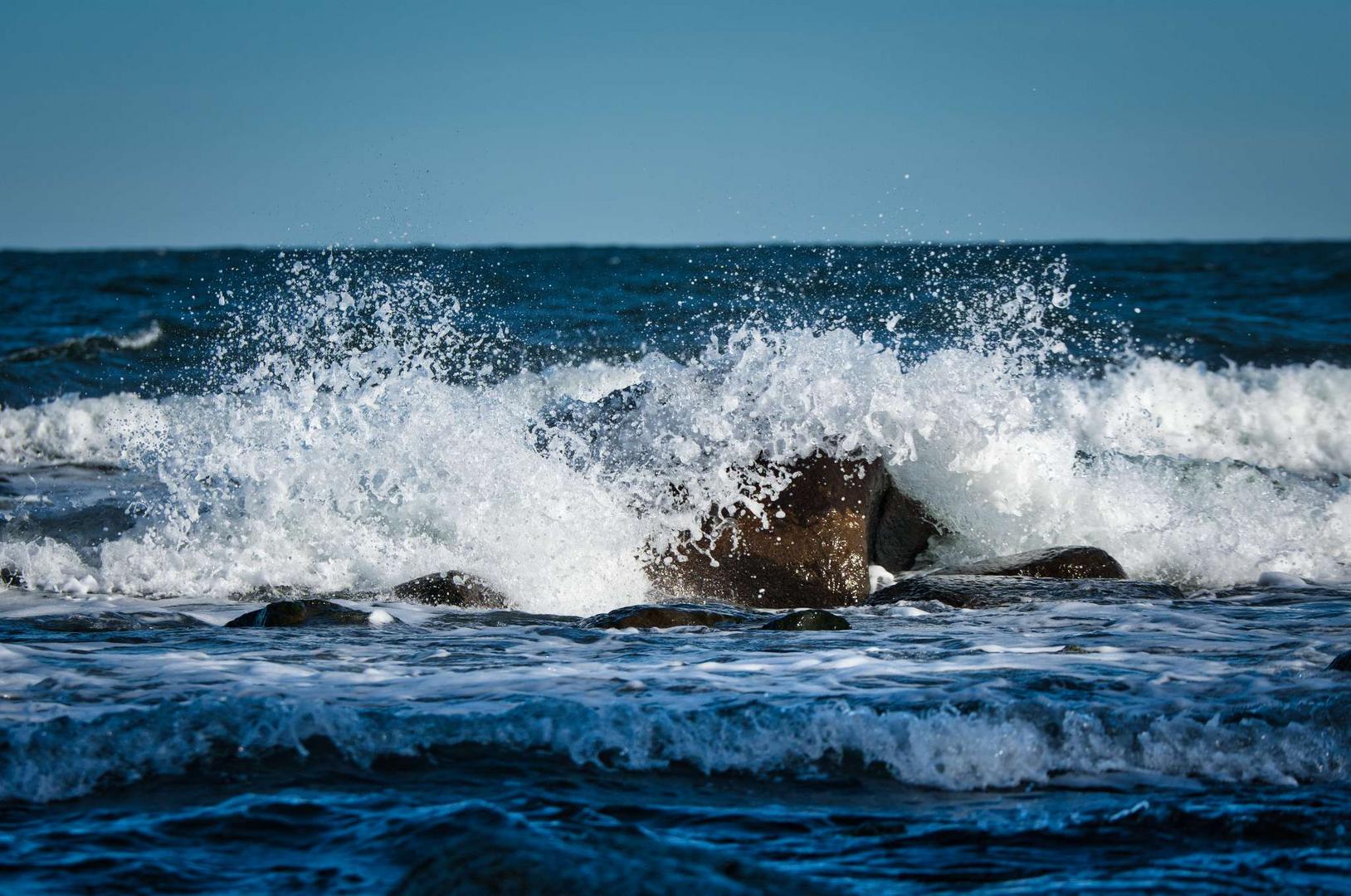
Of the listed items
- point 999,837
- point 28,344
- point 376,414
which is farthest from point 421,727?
point 28,344

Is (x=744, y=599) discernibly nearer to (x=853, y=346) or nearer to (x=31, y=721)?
(x=853, y=346)

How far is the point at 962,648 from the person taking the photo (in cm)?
436

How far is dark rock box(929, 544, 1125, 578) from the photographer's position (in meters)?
5.93

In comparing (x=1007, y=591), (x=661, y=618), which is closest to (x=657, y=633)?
(x=661, y=618)

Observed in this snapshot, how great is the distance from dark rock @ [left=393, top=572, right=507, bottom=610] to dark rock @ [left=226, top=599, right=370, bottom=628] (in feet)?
1.69

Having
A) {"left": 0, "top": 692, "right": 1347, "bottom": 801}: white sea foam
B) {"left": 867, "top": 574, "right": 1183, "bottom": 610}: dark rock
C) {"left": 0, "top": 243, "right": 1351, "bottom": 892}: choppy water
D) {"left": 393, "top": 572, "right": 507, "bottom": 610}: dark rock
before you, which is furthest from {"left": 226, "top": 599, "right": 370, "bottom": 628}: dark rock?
{"left": 867, "top": 574, "right": 1183, "bottom": 610}: dark rock

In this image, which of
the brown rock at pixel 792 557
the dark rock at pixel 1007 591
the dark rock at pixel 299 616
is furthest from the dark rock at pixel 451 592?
the dark rock at pixel 1007 591

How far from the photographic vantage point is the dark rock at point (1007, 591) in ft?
17.8

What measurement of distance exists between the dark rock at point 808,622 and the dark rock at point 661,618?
202 millimetres

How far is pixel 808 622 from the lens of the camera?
4.78 m

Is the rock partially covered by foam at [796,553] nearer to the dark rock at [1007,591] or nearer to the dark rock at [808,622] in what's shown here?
the dark rock at [1007,591]

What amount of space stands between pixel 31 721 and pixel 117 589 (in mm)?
2680

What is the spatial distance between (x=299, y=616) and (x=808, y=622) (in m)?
1.83

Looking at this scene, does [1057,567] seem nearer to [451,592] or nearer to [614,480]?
[614,480]
